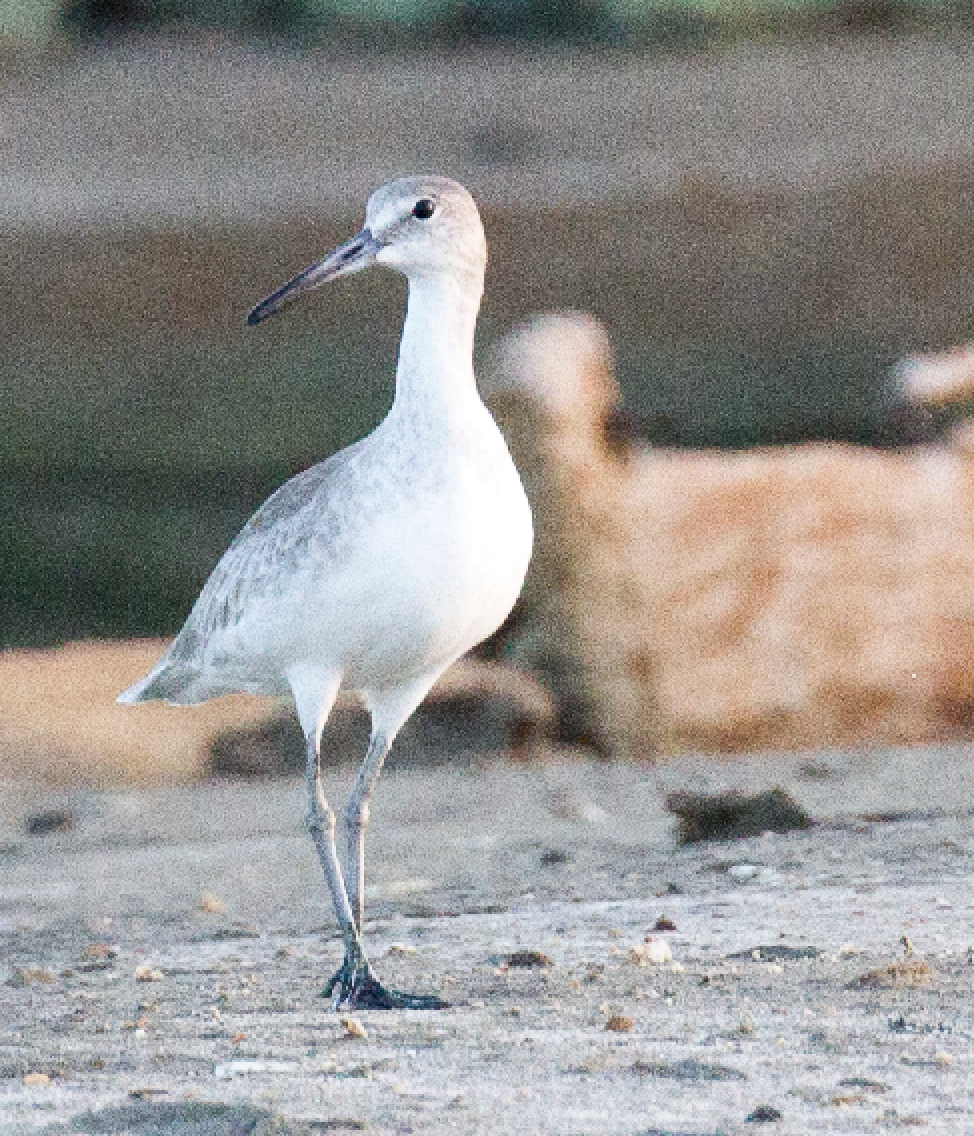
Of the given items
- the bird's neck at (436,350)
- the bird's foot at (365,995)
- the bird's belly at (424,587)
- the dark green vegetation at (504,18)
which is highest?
the dark green vegetation at (504,18)

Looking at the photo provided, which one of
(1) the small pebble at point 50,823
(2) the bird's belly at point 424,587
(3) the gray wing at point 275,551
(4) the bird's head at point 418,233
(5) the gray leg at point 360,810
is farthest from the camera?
(1) the small pebble at point 50,823

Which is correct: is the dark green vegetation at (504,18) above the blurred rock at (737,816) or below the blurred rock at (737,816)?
above

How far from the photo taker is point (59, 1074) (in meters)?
5.39

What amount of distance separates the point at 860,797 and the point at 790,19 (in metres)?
20.4

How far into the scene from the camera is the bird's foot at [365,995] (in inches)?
241

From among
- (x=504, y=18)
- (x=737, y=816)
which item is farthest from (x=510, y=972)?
(x=504, y=18)

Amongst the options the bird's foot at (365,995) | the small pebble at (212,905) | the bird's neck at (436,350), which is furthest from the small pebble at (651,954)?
the small pebble at (212,905)

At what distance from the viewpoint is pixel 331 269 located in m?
6.70

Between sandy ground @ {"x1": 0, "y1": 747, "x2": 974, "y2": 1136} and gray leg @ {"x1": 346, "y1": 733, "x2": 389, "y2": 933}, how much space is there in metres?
0.19

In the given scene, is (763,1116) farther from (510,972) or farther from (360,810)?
(360,810)

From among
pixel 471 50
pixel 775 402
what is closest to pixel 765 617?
pixel 775 402

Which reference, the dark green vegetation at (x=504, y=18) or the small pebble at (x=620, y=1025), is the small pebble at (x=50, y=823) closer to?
the small pebble at (x=620, y=1025)

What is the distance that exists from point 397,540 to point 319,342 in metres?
17.5

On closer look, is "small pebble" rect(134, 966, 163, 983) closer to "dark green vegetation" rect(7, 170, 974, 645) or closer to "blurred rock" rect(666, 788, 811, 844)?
"blurred rock" rect(666, 788, 811, 844)
